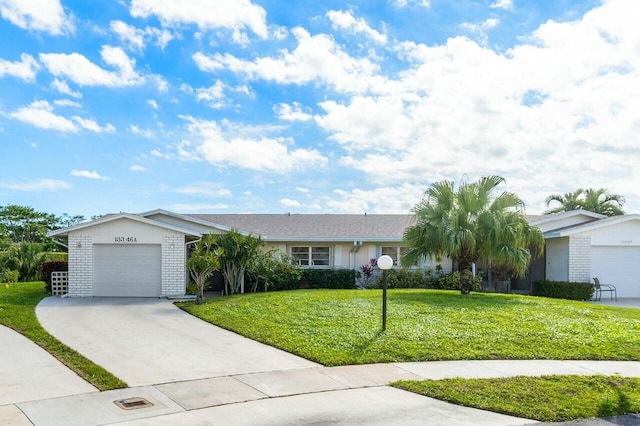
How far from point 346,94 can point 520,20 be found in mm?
5528

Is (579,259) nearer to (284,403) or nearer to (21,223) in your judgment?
(284,403)

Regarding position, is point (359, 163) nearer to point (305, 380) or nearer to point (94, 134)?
point (94, 134)

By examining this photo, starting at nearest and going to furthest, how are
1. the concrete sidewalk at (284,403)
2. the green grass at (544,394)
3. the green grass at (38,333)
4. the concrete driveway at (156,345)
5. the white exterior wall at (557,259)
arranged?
the concrete sidewalk at (284,403)
the green grass at (544,394)
the green grass at (38,333)
the concrete driveway at (156,345)
the white exterior wall at (557,259)

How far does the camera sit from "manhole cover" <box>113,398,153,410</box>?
21.5 ft

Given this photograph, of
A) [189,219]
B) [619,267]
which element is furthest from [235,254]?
[619,267]

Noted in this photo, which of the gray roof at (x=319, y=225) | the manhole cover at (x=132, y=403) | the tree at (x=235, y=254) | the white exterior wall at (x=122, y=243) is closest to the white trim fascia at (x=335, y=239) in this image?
the gray roof at (x=319, y=225)

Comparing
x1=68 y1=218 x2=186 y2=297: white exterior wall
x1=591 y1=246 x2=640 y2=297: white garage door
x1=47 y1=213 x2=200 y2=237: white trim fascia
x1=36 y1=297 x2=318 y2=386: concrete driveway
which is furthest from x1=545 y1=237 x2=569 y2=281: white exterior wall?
x1=36 y1=297 x2=318 y2=386: concrete driveway

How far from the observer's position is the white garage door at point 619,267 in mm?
21672

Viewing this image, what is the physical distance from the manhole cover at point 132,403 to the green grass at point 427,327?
3182 millimetres

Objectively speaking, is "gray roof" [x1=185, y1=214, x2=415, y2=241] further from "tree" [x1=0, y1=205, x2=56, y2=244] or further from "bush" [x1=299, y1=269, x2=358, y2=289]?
"tree" [x1=0, y1=205, x2=56, y2=244]

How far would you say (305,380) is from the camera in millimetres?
7957

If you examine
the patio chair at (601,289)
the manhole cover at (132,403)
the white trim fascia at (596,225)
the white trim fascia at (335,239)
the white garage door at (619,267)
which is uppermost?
the white trim fascia at (596,225)

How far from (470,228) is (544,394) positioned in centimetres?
1180

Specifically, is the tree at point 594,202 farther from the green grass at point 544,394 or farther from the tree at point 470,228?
the green grass at point 544,394
